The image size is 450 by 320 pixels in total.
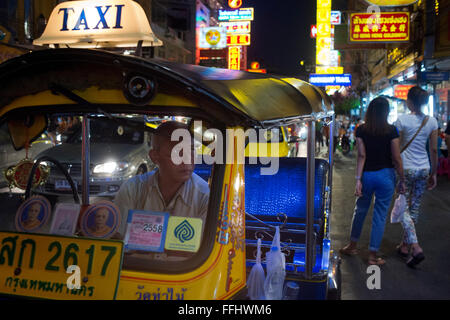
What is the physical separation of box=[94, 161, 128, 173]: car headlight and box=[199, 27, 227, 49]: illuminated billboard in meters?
28.8

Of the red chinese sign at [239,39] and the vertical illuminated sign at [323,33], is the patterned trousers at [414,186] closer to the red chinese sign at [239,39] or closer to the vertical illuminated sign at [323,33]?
the vertical illuminated sign at [323,33]

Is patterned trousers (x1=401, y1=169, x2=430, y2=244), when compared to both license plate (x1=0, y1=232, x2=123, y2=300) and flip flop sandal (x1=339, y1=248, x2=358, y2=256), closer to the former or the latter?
flip flop sandal (x1=339, y1=248, x2=358, y2=256)

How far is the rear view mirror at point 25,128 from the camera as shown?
9.21 ft

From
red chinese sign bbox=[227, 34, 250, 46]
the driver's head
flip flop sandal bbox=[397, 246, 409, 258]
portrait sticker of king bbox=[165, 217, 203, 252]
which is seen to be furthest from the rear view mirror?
red chinese sign bbox=[227, 34, 250, 46]

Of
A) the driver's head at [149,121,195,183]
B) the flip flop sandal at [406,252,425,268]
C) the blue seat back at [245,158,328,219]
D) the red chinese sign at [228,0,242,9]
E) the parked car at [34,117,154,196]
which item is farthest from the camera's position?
the red chinese sign at [228,0,242,9]

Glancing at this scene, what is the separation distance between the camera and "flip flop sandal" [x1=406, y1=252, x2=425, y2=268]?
5281mm

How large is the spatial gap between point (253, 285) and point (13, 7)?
1369 centimetres

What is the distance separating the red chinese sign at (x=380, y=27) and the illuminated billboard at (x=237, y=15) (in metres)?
23.8

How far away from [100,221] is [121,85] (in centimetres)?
75

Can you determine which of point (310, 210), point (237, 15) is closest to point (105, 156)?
point (310, 210)

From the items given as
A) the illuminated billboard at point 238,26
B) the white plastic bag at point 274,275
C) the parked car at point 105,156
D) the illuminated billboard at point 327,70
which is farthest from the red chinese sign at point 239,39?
the white plastic bag at point 274,275

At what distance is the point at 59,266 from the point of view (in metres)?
2.16

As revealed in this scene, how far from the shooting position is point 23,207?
8.16ft
